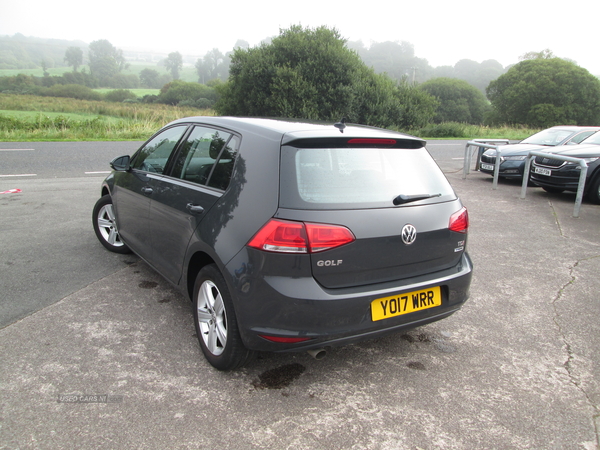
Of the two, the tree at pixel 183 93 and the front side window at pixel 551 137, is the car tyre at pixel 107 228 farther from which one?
the tree at pixel 183 93

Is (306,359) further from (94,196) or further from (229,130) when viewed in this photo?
(94,196)

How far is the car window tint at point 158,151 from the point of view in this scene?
399 centimetres

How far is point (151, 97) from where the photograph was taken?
84938mm

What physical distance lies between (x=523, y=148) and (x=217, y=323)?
1073 cm

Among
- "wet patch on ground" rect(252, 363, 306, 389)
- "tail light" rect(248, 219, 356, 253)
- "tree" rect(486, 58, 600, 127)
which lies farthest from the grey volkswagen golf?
"tree" rect(486, 58, 600, 127)

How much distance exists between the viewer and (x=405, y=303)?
9.41 feet

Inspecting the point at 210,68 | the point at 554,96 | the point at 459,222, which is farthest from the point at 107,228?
the point at 210,68

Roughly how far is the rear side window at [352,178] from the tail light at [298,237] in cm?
12

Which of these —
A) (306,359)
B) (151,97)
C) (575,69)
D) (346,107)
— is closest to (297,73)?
(346,107)

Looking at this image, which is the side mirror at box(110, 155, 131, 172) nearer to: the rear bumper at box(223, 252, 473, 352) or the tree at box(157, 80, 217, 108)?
the rear bumper at box(223, 252, 473, 352)

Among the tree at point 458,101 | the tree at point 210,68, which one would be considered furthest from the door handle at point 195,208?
the tree at point 210,68

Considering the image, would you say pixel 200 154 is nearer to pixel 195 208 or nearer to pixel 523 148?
pixel 195 208

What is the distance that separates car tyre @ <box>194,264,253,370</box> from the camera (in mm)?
2828

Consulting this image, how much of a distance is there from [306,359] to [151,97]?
3525 inches
